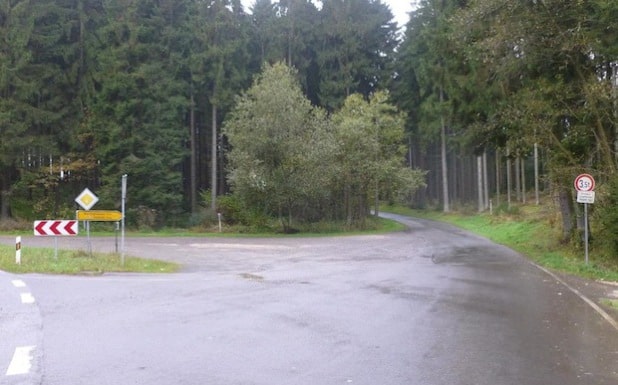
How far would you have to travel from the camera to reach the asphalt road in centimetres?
604

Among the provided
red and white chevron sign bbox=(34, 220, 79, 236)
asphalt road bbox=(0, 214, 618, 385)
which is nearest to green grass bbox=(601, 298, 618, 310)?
asphalt road bbox=(0, 214, 618, 385)

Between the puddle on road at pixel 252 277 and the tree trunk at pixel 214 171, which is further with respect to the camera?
the tree trunk at pixel 214 171

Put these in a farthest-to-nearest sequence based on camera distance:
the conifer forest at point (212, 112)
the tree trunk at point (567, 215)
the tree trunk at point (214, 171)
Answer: the tree trunk at point (214, 171)
the conifer forest at point (212, 112)
the tree trunk at point (567, 215)

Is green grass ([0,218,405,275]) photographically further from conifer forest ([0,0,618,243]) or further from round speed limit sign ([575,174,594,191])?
conifer forest ([0,0,618,243])

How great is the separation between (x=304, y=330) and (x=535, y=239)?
70.4 ft

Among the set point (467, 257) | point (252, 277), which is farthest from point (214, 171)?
point (252, 277)

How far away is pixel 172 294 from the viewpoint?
1155 cm

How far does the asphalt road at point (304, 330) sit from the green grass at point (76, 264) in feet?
5.09

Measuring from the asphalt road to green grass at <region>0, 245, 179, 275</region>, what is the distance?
5.09 ft

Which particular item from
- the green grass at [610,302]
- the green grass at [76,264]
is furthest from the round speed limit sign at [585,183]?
the green grass at [76,264]

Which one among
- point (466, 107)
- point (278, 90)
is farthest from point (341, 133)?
point (466, 107)

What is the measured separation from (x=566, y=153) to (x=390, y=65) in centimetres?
3764

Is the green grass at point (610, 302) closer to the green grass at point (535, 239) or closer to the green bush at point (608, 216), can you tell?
the green grass at point (535, 239)

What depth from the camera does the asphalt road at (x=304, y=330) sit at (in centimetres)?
604
